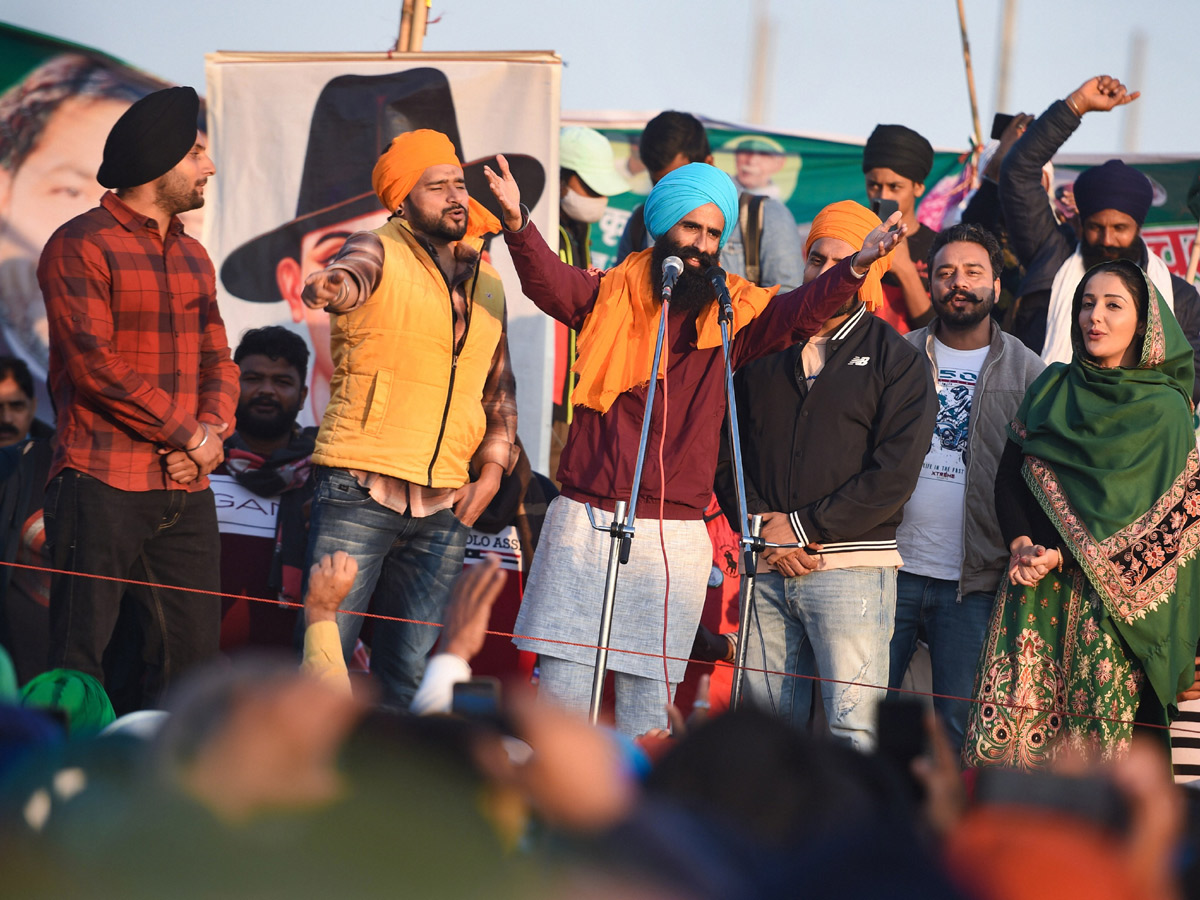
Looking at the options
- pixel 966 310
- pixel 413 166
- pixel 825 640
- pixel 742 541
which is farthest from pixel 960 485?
pixel 413 166

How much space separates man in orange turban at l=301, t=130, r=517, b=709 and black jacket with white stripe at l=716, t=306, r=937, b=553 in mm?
871

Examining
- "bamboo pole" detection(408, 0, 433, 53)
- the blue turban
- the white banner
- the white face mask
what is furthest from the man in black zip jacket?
"bamboo pole" detection(408, 0, 433, 53)

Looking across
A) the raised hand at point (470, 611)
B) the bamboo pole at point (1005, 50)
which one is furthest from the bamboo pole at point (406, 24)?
the bamboo pole at point (1005, 50)

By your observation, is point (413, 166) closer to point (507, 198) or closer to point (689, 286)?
point (507, 198)

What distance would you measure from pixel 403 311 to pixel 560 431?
6.73 ft

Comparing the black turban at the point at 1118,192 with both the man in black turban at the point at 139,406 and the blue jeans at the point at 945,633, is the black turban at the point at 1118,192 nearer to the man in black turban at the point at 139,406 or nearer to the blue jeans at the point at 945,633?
the blue jeans at the point at 945,633

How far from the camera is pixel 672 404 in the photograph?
12.7 feet

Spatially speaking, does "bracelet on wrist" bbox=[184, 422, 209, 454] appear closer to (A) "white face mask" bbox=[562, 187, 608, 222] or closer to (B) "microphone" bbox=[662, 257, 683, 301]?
(B) "microphone" bbox=[662, 257, 683, 301]

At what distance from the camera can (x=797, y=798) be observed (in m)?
1.34

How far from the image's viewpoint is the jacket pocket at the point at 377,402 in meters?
3.83

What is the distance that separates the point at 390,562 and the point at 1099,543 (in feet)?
7.04

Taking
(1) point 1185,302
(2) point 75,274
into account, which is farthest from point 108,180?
(1) point 1185,302

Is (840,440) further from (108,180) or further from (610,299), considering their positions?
(108,180)

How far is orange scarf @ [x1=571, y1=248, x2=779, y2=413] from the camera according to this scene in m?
3.84
